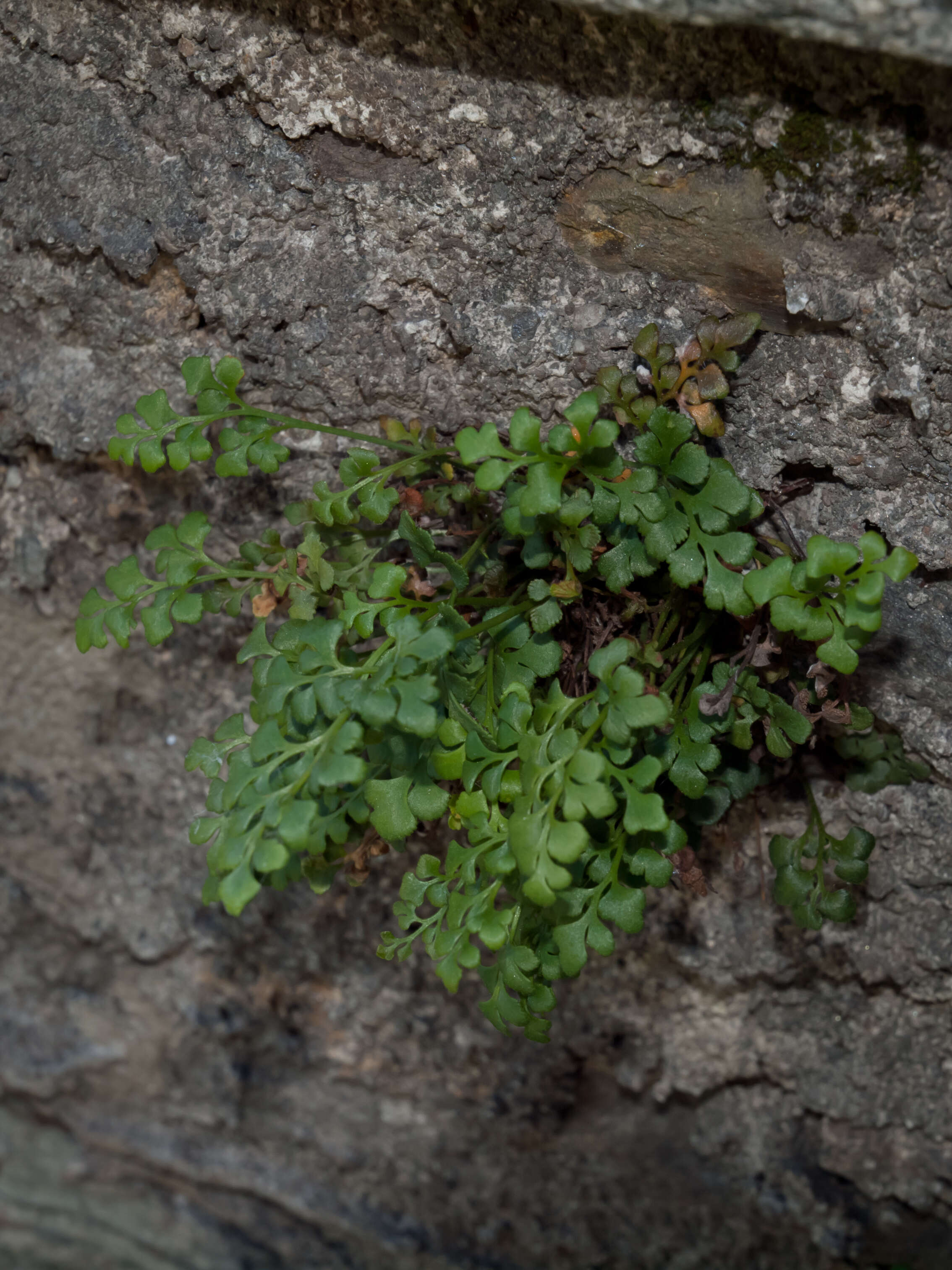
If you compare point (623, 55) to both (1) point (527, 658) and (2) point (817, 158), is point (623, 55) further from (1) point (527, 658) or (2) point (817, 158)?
(1) point (527, 658)

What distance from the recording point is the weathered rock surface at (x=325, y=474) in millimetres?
1694

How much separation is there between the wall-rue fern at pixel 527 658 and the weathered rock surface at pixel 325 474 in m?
0.18

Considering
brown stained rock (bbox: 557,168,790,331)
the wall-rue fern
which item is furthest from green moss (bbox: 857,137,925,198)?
the wall-rue fern

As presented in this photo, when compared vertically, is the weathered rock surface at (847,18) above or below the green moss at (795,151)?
above

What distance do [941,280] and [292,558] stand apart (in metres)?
1.19

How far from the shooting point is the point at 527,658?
1.83 m

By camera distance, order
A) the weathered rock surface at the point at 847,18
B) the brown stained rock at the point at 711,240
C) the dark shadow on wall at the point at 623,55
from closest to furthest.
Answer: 1. the weathered rock surface at the point at 847,18
2. the dark shadow on wall at the point at 623,55
3. the brown stained rock at the point at 711,240

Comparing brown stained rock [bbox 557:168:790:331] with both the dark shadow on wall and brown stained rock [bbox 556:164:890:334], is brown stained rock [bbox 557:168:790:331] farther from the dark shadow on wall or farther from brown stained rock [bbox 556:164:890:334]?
the dark shadow on wall

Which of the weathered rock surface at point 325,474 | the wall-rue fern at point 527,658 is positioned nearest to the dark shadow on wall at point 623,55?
the weathered rock surface at point 325,474

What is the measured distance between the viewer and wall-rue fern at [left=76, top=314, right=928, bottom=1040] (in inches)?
62.2

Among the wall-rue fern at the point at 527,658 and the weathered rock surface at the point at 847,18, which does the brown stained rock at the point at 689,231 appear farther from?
the weathered rock surface at the point at 847,18

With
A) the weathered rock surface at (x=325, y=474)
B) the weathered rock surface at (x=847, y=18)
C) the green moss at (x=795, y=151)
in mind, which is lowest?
the weathered rock surface at (x=325, y=474)

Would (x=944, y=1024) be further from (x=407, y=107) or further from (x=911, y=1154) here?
(x=407, y=107)

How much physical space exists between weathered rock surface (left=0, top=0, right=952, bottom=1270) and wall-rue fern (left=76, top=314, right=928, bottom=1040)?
0.18 m
